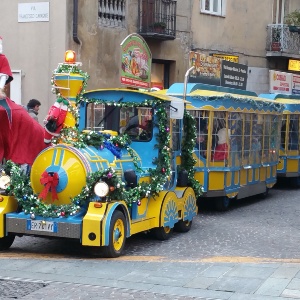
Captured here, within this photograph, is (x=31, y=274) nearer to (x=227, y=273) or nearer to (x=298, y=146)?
(x=227, y=273)

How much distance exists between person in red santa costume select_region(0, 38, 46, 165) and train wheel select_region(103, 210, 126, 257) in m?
1.50

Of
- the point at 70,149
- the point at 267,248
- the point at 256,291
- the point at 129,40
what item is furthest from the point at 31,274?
the point at 129,40

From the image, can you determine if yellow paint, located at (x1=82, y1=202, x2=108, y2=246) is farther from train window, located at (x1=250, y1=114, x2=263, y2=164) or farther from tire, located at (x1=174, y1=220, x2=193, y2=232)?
train window, located at (x1=250, y1=114, x2=263, y2=164)

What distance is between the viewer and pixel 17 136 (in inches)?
411

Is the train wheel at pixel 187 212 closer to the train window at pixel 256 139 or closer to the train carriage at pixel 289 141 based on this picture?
the train window at pixel 256 139

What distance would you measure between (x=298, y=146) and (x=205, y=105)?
21.2 ft

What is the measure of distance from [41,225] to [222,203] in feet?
19.6

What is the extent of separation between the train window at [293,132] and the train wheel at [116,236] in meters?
10.5

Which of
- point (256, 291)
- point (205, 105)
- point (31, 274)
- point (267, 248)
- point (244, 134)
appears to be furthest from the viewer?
point (244, 134)

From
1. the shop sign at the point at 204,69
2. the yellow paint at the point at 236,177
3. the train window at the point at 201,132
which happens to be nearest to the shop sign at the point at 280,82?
the shop sign at the point at 204,69

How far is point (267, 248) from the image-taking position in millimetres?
11023

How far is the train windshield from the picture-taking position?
446 inches

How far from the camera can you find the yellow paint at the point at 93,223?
9.48 metres

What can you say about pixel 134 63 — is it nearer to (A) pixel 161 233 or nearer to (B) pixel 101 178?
(A) pixel 161 233
